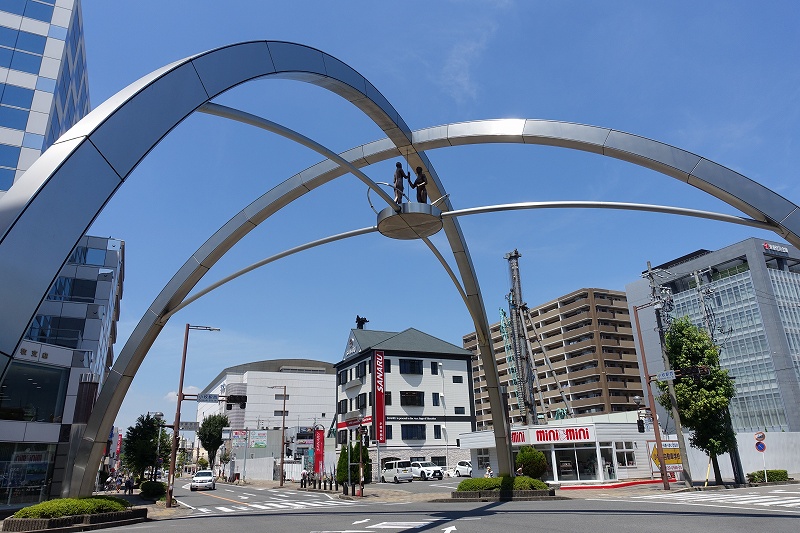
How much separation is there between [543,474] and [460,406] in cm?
2392

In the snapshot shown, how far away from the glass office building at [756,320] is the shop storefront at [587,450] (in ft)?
99.6

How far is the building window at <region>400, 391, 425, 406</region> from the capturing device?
5662 centimetres

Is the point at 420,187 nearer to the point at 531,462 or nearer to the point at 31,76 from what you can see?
the point at 531,462

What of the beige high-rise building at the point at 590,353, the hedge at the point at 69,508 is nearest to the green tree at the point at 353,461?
the hedge at the point at 69,508

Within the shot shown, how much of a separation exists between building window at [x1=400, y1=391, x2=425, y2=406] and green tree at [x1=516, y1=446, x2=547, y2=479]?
23483 millimetres

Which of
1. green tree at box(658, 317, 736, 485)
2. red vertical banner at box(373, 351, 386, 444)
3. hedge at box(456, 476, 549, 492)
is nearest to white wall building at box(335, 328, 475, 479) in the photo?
red vertical banner at box(373, 351, 386, 444)

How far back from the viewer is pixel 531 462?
33562 mm

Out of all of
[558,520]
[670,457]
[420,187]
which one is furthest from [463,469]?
[420,187]

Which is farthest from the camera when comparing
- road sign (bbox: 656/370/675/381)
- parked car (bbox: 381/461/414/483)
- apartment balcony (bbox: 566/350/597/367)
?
apartment balcony (bbox: 566/350/597/367)

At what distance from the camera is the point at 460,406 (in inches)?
2344

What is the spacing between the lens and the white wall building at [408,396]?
180 ft

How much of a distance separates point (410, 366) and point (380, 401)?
5721mm

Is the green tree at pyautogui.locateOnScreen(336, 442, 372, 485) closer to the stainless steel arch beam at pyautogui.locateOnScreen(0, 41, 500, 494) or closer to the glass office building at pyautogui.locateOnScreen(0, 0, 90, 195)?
the glass office building at pyautogui.locateOnScreen(0, 0, 90, 195)

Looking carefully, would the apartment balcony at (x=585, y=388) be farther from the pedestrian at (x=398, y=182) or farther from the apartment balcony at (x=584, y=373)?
the pedestrian at (x=398, y=182)
